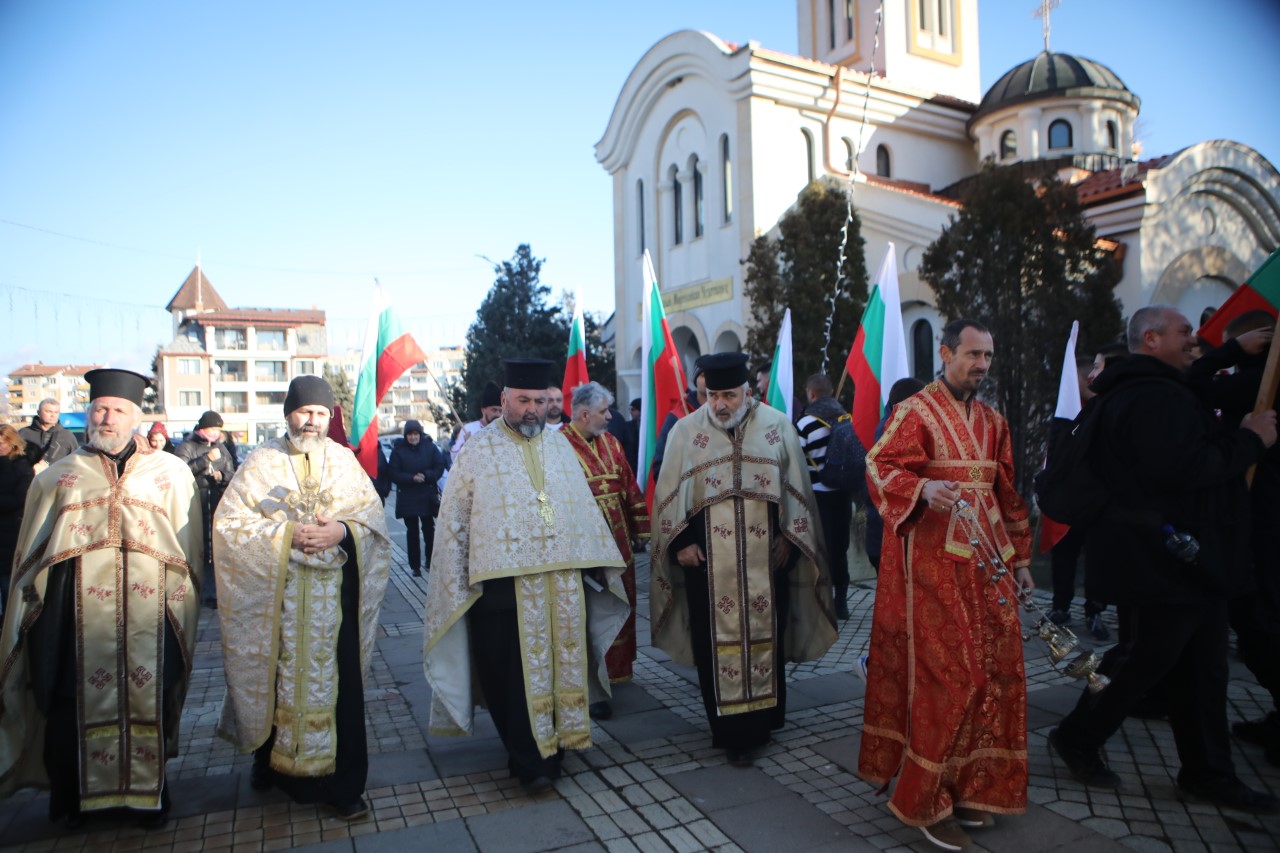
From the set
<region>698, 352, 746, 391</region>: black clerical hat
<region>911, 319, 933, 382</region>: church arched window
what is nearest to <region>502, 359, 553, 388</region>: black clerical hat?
<region>698, 352, 746, 391</region>: black clerical hat

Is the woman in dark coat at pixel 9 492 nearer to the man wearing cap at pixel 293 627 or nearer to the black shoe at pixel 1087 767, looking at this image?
the man wearing cap at pixel 293 627

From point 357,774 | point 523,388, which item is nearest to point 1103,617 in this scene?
point 523,388

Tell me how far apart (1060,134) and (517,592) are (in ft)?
72.1

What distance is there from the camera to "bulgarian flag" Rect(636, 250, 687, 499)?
27.1 ft

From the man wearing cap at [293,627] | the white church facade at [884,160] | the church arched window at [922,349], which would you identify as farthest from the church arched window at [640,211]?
the man wearing cap at [293,627]

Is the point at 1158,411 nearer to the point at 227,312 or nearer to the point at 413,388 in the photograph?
the point at 227,312

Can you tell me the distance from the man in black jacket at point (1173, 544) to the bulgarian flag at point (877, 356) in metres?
4.40

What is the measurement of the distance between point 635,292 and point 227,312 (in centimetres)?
6079

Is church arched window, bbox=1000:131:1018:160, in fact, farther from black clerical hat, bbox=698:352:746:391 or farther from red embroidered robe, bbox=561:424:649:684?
black clerical hat, bbox=698:352:746:391

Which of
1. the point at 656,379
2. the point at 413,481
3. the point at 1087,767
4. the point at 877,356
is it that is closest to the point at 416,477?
the point at 413,481

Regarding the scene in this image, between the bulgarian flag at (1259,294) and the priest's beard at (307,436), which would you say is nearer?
the priest's beard at (307,436)

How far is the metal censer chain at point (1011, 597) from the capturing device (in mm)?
3576

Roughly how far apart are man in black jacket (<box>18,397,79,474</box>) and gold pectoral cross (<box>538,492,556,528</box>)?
614 centimetres

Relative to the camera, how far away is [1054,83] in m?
22.3
